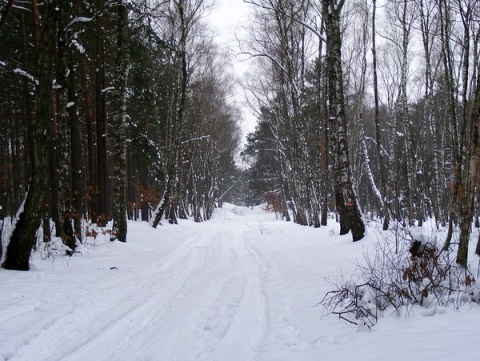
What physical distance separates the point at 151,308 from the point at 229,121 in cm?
3313

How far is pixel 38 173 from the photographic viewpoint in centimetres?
747

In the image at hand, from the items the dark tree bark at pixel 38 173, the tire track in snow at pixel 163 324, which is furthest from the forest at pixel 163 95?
the tire track in snow at pixel 163 324

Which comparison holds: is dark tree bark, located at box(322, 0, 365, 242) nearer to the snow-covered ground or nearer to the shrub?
the snow-covered ground

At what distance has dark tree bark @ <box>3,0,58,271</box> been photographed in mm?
7348

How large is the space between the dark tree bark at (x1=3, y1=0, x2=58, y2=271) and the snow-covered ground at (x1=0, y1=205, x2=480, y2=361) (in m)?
0.41

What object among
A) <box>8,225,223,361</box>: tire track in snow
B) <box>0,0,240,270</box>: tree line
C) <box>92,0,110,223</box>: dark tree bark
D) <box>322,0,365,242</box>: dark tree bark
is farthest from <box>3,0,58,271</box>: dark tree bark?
<box>322,0,365,242</box>: dark tree bark

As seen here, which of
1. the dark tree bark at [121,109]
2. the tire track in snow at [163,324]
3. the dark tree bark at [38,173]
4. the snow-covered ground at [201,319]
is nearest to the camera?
the snow-covered ground at [201,319]

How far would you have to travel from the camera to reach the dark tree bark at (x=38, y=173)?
735 centimetres

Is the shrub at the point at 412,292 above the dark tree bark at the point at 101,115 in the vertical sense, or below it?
below

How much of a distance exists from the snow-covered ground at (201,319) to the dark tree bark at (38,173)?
0.41 metres

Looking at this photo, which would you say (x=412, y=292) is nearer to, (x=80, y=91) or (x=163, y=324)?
(x=163, y=324)

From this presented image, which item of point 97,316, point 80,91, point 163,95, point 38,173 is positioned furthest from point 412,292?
point 163,95

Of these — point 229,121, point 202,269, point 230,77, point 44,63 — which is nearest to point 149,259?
point 202,269

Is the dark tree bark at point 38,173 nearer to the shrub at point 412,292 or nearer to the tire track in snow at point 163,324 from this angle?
the tire track in snow at point 163,324
